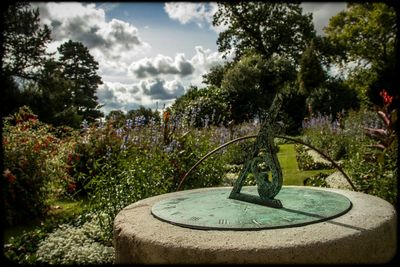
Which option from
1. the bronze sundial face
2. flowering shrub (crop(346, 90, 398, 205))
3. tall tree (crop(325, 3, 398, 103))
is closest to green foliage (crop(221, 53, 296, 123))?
tall tree (crop(325, 3, 398, 103))

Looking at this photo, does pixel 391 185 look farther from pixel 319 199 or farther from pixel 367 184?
pixel 319 199

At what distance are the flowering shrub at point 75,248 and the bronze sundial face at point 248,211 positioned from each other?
94 centimetres

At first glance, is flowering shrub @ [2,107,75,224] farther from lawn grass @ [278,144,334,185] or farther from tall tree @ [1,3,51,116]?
tall tree @ [1,3,51,116]

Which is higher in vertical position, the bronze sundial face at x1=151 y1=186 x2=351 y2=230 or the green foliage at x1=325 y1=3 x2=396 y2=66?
the green foliage at x1=325 y1=3 x2=396 y2=66

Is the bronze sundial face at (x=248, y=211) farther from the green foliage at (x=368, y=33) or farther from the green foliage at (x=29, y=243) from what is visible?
the green foliage at (x=368, y=33)

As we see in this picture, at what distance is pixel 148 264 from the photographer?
282 centimetres

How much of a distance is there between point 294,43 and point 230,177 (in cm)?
2268

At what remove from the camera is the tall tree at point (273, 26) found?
28.4m

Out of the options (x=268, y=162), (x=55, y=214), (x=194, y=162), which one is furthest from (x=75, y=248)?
(x=194, y=162)

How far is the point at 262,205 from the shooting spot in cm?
336

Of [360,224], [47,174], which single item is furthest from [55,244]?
[360,224]

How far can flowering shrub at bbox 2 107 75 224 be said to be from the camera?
5.88m

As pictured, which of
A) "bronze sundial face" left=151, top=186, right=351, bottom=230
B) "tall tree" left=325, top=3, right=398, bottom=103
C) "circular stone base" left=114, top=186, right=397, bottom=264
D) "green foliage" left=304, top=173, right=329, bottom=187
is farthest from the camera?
"tall tree" left=325, top=3, right=398, bottom=103

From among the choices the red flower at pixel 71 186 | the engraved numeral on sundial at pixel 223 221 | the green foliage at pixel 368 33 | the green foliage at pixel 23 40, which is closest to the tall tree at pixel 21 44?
the green foliage at pixel 23 40
